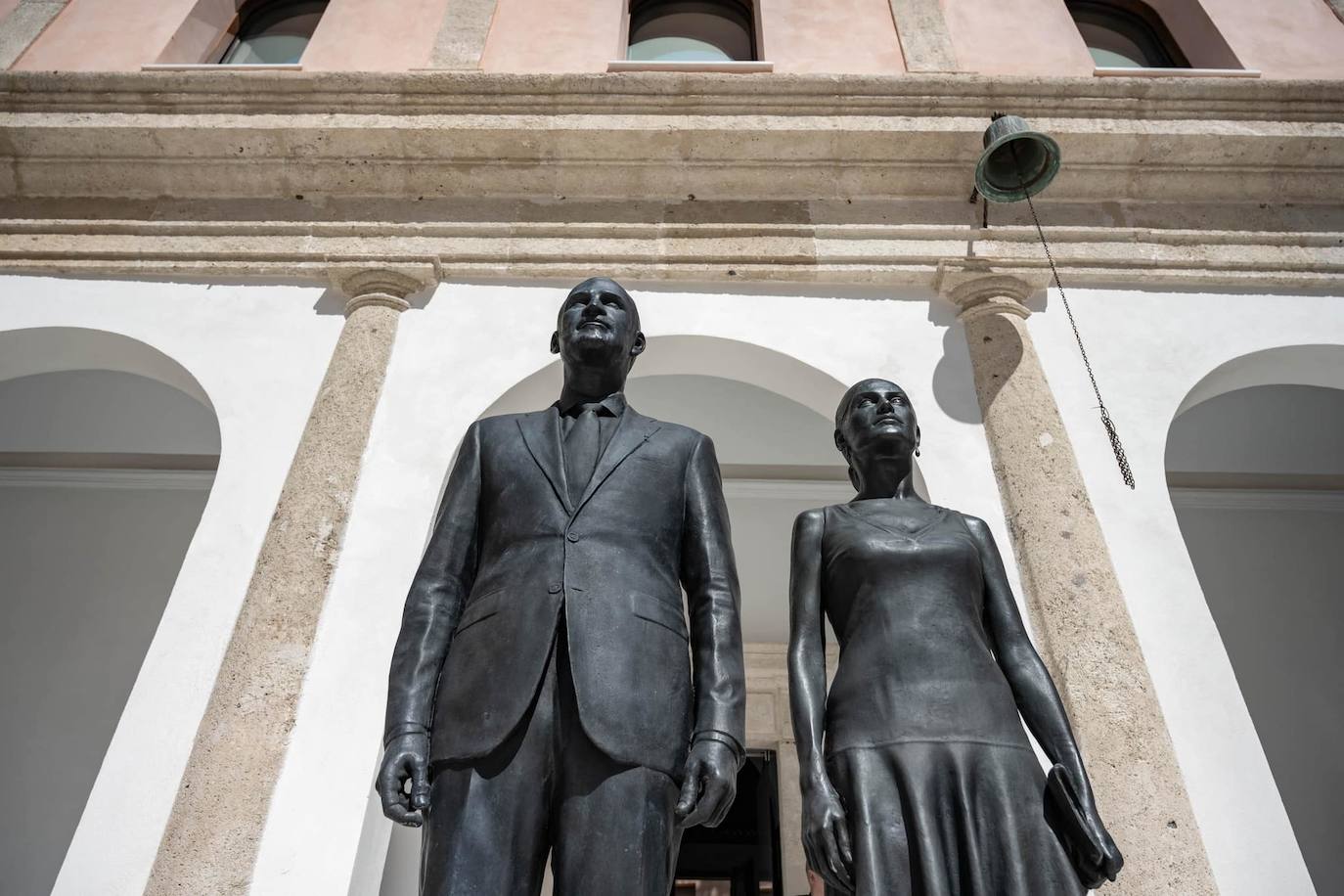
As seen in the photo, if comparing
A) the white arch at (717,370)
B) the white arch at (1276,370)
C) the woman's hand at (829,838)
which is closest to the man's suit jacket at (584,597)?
the woman's hand at (829,838)

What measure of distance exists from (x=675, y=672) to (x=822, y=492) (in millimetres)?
5729

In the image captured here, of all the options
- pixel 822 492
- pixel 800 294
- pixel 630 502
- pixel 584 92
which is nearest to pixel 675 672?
pixel 630 502

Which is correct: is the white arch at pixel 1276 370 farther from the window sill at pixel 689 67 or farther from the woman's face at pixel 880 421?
the window sill at pixel 689 67

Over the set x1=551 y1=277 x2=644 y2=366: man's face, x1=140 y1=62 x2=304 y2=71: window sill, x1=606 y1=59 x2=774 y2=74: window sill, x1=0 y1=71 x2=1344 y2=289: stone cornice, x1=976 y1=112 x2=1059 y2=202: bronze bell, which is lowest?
x1=551 y1=277 x2=644 y2=366: man's face

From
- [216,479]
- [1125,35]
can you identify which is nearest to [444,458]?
[216,479]

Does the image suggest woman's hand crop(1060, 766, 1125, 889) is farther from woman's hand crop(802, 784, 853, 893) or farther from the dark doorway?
the dark doorway

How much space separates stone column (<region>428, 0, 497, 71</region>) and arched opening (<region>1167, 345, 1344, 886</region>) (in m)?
5.38

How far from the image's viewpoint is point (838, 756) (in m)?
2.60

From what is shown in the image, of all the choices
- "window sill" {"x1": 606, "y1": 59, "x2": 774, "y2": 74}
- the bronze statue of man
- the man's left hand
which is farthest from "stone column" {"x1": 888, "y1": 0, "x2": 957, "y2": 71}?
the man's left hand

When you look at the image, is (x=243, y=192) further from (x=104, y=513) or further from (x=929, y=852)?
(x=929, y=852)

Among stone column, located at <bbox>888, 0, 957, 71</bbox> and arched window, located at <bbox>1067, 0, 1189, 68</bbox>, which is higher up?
arched window, located at <bbox>1067, 0, 1189, 68</bbox>

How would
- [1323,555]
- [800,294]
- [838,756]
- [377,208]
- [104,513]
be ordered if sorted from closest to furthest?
[838,756], [800,294], [377,208], [1323,555], [104,513]

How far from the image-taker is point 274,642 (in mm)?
4117

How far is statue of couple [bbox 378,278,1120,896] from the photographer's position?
2074mm
